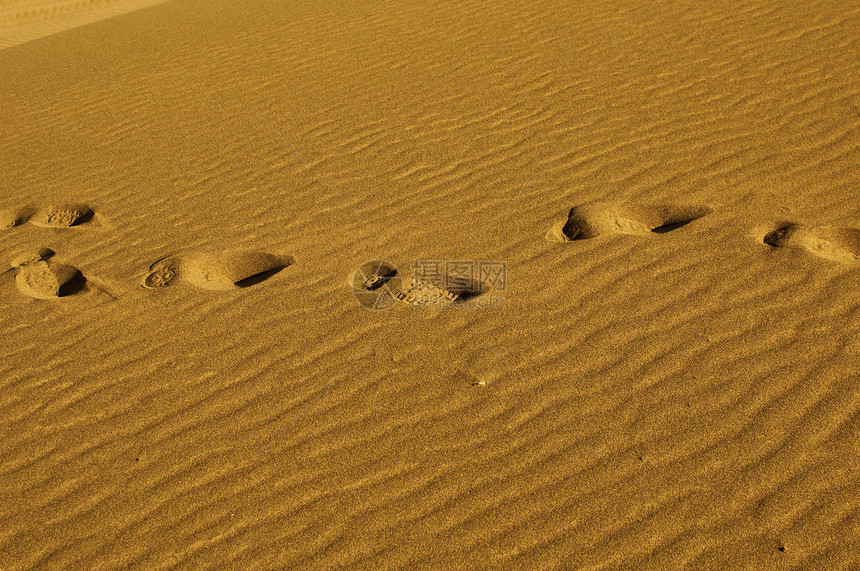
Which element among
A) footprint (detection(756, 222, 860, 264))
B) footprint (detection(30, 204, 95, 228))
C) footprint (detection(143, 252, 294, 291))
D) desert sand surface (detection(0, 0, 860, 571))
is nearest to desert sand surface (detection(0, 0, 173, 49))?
desert sand surface (detection(0, 0, 860, 571))

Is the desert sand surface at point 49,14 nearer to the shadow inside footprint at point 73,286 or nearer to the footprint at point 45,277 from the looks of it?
the footprint at point 45,277

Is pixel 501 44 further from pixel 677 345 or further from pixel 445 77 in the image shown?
pixel 677 345

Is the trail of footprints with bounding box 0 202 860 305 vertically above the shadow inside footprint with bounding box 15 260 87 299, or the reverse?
the shadow inside footprint with bounding box 15 260 87 299

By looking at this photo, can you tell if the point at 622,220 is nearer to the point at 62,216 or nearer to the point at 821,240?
the point at 821,240

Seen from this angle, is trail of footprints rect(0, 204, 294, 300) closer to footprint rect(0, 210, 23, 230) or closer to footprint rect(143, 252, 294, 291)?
footprint rect(143, 252, 294, 291)

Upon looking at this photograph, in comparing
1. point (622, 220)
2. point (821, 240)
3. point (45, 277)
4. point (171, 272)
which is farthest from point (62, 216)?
point (821, 240)

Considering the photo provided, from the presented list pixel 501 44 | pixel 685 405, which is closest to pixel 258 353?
pixel 685 405
